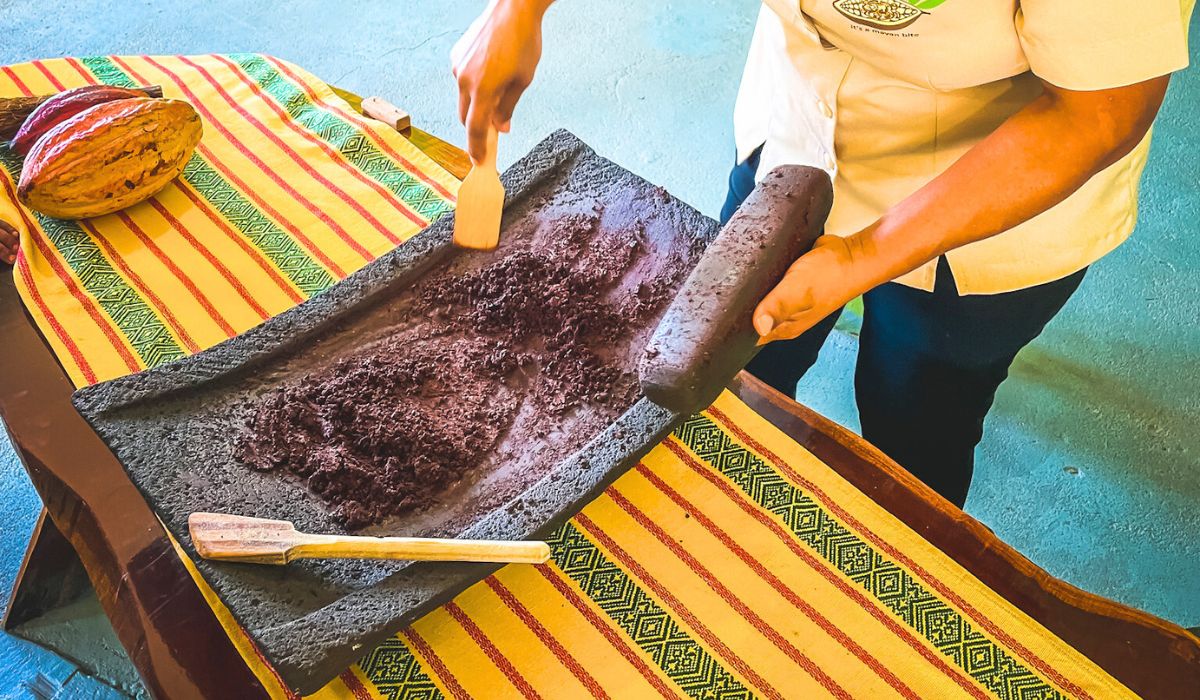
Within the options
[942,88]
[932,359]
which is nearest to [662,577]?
[932,359]

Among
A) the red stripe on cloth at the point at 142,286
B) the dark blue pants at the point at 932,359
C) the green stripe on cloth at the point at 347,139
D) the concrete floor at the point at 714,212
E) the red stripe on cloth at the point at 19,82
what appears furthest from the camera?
→ the concrete floor at the point at 714,212

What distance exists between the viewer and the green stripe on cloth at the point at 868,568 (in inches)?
37.7

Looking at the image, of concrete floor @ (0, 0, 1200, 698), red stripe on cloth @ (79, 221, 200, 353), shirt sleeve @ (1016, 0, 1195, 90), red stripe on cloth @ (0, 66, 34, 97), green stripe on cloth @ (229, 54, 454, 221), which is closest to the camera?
shirt sleeve @ (1016, 0, 1195, 90)

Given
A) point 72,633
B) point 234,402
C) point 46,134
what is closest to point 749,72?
point 234,402

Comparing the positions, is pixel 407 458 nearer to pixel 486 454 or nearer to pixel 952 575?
pixel 486 454

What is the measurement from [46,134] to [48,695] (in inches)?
37.5

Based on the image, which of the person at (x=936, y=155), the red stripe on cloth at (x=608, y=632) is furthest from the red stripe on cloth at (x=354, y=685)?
the person at (x=936, y=155)

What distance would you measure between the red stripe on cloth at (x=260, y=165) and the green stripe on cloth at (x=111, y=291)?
253 mm

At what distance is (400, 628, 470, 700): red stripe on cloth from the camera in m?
0.94

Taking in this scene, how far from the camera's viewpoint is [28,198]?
4.51ft

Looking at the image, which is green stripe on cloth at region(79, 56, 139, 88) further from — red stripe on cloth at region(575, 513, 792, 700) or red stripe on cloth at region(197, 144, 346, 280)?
red stripe on cloth at region(575, 513, 792, 700)

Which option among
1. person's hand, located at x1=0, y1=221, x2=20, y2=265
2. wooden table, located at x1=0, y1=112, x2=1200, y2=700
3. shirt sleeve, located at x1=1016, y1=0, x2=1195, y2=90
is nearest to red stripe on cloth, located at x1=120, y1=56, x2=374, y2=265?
person's hand, located at x1=0, y1=221, x2=20, y2=265

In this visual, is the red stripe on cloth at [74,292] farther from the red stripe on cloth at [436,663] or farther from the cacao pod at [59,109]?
the red stripe on cloth at [436,663]

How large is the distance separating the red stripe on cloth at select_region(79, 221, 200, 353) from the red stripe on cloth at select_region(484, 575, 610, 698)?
585 millimetres
